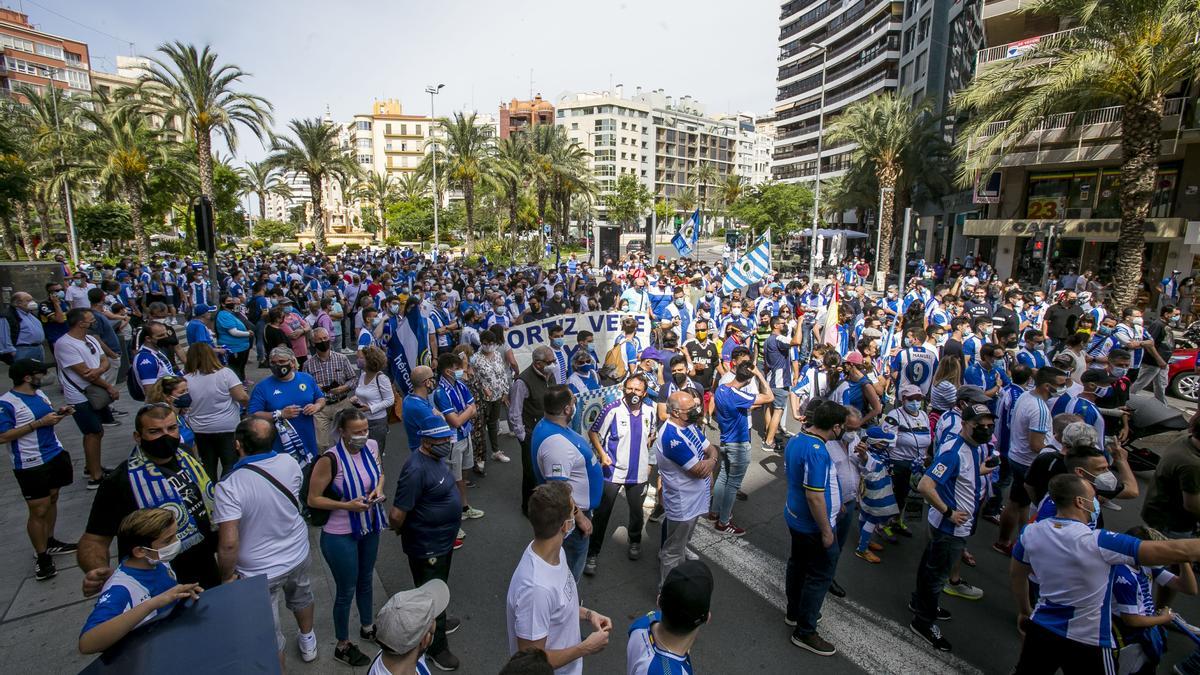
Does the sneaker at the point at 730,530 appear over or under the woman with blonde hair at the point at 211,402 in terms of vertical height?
under

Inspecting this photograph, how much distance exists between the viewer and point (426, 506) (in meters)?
4.02

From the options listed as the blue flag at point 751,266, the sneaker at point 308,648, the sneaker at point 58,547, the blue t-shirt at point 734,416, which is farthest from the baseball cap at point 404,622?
the blue flag at point 751,266

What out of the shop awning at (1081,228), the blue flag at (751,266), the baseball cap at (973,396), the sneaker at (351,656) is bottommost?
the sneaker at (351,656)

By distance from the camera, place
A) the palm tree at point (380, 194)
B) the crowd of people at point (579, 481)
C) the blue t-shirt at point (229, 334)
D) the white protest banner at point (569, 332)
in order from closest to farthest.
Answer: the crowd of people at point (579, 481)
the white protest banner at point (569, 332)
the blue t-shirt at point (229, 334)
the palm tree at point (380, 194)

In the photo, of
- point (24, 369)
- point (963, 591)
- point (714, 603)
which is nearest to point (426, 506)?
point (714, 603)

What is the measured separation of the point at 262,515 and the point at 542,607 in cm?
197

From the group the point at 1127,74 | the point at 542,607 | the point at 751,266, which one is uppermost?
the point at 1127,74

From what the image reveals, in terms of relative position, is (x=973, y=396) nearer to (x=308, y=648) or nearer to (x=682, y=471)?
(x=682, y=471)

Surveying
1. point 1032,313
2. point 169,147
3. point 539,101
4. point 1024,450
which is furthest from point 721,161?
point 1024,450

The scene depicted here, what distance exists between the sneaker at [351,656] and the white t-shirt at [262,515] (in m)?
0.81

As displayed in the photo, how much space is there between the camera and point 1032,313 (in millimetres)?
12531

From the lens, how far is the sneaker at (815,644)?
14.4ft

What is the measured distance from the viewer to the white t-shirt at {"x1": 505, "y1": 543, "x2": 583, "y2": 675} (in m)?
2.78

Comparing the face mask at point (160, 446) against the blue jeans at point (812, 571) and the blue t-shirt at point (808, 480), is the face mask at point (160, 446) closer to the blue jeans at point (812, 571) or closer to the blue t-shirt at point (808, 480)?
the blue t-shirt at point (808, 480)
